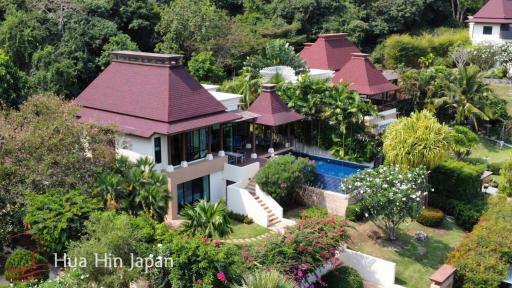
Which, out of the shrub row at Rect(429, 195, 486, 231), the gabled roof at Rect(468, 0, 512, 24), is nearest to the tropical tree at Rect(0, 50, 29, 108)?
the shrub row at Rect(429, 195, 486, 231)

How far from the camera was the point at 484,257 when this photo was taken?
80.2 feet

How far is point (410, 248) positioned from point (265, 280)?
37.4 ft

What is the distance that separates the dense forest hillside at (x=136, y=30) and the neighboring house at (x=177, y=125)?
23.6ft

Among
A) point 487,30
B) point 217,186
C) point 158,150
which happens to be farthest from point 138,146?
point 487,30

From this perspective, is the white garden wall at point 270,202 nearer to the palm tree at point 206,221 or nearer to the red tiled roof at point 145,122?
the red tiled roof at point 145,122

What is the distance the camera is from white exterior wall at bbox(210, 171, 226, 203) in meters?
30.9

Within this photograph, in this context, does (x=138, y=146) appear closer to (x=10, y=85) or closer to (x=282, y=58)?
(x=10, y=85)

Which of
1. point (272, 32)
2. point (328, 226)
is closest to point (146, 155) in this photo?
point (328, 226)

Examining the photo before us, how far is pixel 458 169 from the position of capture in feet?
105

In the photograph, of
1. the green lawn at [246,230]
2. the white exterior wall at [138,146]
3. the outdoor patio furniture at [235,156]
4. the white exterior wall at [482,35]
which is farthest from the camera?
the white exterior wall at [482,35]

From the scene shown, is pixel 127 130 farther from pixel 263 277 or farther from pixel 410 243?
pixel 410 243

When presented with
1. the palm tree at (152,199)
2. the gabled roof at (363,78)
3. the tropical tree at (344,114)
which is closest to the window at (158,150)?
the palm tree at (152,199)

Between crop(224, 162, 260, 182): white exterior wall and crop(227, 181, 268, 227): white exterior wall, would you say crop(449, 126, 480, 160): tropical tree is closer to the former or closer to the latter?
crop(224, 162, 260, 182): white exterior wall

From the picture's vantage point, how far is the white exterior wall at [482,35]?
62500mm
